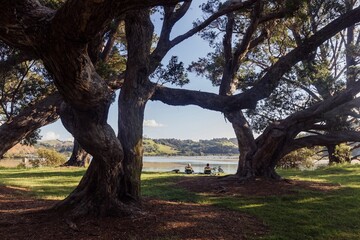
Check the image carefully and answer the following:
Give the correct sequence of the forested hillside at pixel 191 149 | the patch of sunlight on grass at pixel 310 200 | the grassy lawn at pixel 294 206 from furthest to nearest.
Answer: the forested hillside at pixel 191 149, the patch of sunlight on grass at pixel 310 200, the grassy lawn at pixel 294 206

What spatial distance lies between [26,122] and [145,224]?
301 inches

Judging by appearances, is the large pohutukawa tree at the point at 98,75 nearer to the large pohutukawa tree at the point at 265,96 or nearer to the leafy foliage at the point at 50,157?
the large pohutukawa tree at the point at 265,96

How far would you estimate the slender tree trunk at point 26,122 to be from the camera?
1114 cm

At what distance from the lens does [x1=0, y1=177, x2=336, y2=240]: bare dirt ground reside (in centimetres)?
582

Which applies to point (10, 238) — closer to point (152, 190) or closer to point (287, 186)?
point (152, 190)

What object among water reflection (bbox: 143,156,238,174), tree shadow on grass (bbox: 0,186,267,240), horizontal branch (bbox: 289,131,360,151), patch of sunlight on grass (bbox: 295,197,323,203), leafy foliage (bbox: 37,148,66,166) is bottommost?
tree shadow on grass (bbox: 0,186,267,240)

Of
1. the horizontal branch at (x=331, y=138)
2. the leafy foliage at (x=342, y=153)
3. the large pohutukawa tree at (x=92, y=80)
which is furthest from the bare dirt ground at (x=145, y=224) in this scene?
the leafy foliage at (x=342, y=153)

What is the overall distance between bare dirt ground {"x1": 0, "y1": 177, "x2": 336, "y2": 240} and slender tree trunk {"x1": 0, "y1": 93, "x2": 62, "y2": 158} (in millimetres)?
3071

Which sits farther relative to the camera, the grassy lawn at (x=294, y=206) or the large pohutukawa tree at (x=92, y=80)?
the grassy lawn at (x=294, y=206)

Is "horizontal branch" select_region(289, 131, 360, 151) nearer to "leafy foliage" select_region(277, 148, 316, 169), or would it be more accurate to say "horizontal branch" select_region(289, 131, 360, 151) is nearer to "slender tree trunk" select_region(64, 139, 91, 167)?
"leafy foliage" select_region(277, 148, 316, 169)

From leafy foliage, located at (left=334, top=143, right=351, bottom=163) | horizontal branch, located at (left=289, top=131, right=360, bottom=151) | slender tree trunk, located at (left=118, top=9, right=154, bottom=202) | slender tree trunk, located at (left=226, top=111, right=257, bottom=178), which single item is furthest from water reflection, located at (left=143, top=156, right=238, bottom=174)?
slender tree trunk, located at (left=118, top=9, right=154, bottom=202)

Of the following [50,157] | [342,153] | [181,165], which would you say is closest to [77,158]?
[50,157]

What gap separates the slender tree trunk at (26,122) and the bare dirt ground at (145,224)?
3071mm

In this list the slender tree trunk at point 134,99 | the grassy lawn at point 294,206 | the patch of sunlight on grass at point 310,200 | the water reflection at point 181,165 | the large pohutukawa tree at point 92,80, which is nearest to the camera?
the large pohutukawa tree at point 92,80
